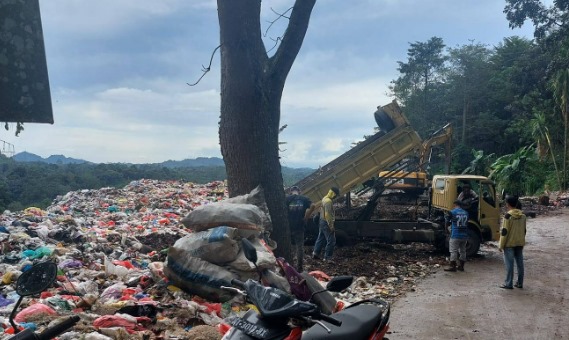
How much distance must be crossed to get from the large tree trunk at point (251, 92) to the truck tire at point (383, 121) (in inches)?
251

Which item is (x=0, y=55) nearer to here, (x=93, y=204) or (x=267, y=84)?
(x=267, y=84)

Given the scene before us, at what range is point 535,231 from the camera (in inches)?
524

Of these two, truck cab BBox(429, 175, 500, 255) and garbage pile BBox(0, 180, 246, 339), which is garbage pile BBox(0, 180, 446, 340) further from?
truck cab BBox(429, 175, 500, 255)

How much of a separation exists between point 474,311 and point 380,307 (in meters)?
3.64

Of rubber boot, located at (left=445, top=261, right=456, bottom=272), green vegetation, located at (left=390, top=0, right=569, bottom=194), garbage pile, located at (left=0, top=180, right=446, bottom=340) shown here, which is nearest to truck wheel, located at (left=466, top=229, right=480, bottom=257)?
rubber boot, located at (left=445, top=261, right=456, bottom=272)

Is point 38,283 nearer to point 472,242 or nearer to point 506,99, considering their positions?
point 472,242

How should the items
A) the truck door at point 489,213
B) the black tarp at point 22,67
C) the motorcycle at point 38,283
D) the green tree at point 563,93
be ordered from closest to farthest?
1. the motorcycle at point 38,283
2. the black tarp at point 22,67
3. the truck door at point 489,213
4. the green tree at point 563,93

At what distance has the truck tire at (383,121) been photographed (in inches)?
466

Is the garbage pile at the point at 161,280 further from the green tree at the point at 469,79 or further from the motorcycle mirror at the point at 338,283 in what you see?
the green tree at the point at 469,79

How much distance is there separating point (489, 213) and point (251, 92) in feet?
21.1

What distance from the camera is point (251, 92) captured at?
18.8 ft

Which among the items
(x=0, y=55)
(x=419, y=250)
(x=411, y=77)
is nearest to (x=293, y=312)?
(x=0, y=55)

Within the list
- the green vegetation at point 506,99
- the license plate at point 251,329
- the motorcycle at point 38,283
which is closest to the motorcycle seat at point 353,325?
the license plate at point 251,329

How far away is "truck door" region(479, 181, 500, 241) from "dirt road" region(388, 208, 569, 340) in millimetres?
526
